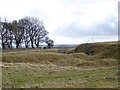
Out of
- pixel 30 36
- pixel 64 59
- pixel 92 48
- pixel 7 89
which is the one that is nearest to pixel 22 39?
pixel 30 36

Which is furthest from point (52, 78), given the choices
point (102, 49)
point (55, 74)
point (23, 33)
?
point (23, 33)

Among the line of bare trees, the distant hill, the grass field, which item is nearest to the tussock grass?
the grass field

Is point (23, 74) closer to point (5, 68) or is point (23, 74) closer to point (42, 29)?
point (5, 68)

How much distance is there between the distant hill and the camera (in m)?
51.9

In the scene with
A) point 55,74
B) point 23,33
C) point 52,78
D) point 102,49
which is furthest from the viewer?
point 23,33

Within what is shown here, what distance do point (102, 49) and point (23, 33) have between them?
141ft

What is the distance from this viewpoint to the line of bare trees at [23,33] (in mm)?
93750

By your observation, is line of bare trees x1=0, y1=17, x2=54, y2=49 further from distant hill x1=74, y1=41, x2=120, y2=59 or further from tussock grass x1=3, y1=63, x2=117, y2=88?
tussock grass x1=3, y1=63, x2=117, y2=88

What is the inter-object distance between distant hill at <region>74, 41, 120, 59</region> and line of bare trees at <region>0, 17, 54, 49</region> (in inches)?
1162

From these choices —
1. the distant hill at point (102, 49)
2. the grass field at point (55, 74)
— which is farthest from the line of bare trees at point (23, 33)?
the grass field at point (55, 74)

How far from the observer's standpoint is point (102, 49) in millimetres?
59250

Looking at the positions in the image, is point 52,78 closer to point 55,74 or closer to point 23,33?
point 55,74

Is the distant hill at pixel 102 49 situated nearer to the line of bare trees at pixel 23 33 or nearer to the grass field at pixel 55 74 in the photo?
the grass field at pixel 55 74

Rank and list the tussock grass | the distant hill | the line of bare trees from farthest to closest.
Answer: the line of bare trees → the distant hill → the tussock grass
